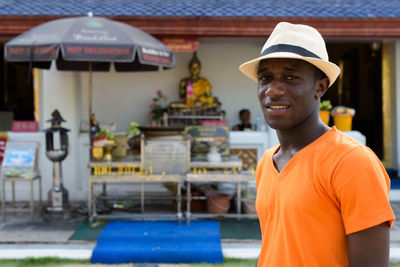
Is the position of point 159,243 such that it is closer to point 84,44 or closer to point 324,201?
point 84,44

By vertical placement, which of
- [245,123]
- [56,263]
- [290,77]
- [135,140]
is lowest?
[56,263]

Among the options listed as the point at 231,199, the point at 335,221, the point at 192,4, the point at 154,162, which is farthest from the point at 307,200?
the point at 192,4

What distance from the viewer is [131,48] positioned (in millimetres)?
5824

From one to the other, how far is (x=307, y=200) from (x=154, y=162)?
17.1 feet

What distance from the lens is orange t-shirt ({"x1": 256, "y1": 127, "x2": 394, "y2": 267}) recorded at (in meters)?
1.44

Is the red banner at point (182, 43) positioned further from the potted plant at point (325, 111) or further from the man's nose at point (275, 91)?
the man's nose at point (275, 91)

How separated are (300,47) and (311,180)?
19.2 inches

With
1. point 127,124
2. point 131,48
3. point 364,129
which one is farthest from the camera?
point 364,129

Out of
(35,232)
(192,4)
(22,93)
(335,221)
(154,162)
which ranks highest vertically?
(192,4)

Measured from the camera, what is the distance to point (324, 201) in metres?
1.54

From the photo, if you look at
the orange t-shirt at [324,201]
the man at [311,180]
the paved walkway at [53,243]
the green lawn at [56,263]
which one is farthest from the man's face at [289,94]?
the paved walkway at [53,243]

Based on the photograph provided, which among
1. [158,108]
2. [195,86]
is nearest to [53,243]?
[158,108]

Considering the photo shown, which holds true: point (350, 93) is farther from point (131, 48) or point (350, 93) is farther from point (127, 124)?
point (131, 48)

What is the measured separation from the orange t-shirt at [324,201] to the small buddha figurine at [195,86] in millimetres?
7138
